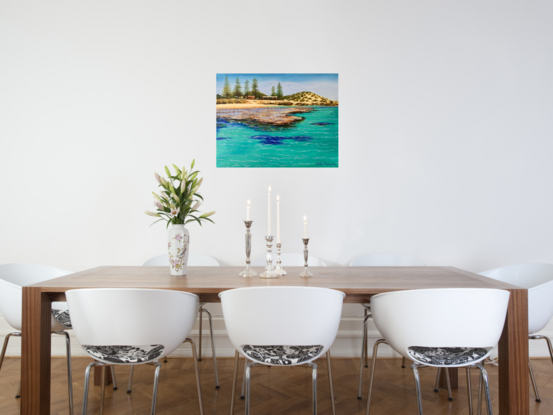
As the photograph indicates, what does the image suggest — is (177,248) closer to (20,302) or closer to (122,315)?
(122,315)

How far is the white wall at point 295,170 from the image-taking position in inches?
115

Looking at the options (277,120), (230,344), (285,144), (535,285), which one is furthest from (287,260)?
(535,285)

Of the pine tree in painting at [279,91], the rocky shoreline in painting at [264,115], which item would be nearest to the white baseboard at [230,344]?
the rocky shoreline in painting at [264,115]

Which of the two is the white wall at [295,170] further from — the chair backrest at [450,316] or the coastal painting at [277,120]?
the chair backrest at [450,316]

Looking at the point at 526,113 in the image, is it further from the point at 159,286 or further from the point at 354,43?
the point at 159,286

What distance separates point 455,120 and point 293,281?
1907mm

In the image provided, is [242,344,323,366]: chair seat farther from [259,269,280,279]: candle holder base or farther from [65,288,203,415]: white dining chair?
[259,269,280,279]: candle holder base

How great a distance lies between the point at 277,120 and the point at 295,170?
40 centimetres

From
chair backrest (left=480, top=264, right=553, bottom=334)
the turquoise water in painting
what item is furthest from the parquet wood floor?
the turquoise water in painting

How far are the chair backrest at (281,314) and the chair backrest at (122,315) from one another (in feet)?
0.81

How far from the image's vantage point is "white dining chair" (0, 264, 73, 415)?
191 cm

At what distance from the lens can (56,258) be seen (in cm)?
293

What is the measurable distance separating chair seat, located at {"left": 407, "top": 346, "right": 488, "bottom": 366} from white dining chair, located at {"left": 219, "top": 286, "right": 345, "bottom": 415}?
36 cm

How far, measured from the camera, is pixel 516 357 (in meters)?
1.67
